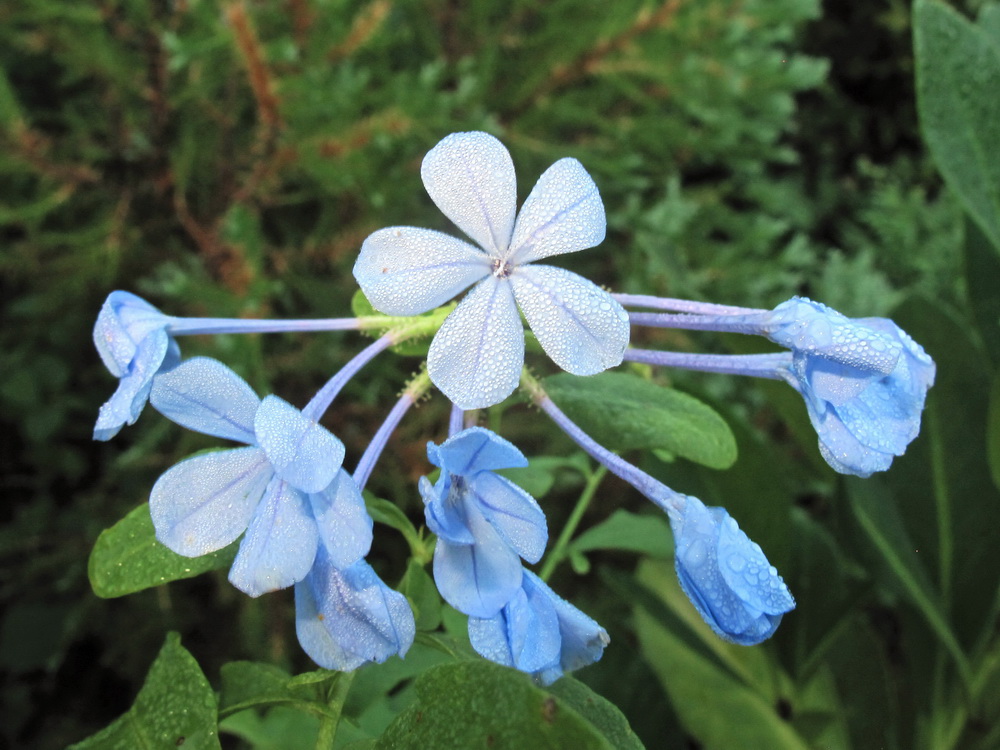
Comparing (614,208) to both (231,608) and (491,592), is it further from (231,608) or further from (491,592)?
(491,592)

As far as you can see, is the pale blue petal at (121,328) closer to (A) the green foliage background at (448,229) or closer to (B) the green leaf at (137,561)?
(B) the green leaf at (137,561)

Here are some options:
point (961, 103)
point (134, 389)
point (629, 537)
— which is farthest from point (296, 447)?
point (961, 103)

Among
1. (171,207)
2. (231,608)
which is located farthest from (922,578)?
(171,207)

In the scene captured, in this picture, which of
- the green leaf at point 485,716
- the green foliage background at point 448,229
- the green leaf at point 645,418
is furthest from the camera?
the green foliage background at point 448,229

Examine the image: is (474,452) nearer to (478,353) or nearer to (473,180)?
(478,353)

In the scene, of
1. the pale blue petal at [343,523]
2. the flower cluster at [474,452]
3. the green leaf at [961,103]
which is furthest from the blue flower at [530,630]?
the green leaf at [961,103]

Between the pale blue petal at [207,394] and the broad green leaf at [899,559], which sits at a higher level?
the pale blue petal at [207,394]

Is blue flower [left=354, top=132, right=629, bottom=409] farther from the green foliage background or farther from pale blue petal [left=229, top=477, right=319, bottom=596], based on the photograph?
the green foliage background
